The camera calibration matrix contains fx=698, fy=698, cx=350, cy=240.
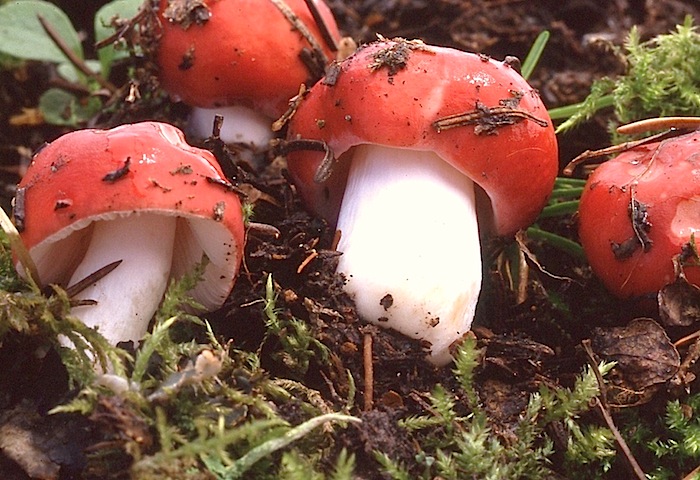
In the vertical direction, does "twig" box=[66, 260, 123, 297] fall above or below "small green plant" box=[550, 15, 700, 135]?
above

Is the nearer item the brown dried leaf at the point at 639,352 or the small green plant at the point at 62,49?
the brown dried leaf at the point at 639,352

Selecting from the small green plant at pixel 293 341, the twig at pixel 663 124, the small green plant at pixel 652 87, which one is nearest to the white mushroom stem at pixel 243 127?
the small green plant at pixel 293 341

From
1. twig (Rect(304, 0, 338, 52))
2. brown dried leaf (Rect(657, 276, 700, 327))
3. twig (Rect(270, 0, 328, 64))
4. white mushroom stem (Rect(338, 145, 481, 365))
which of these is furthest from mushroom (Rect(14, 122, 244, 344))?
brown dried leaf (Rect(657, 276, 700, 327))

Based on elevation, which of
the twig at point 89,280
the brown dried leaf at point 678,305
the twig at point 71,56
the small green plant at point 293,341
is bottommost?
the brown dried leaf at point 678,305

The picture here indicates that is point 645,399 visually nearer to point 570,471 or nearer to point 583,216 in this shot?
point 570,471

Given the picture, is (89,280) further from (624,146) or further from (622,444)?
(624,146)

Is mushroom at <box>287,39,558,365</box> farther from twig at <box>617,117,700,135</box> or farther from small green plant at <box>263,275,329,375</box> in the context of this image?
twig at <box>617,117,700,135</box>

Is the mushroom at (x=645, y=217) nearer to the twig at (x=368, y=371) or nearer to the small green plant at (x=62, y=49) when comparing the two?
the twig at (x=368, y=371)

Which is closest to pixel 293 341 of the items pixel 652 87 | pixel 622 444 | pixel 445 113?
pixel 445 113
